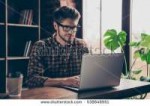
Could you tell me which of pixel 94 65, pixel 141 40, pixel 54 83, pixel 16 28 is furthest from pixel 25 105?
pixel 141 40

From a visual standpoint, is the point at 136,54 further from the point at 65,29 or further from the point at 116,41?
the point at 65,29

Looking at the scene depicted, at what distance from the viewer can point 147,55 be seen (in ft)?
8.47


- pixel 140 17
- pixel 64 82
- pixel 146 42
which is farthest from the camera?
pixel 146 42

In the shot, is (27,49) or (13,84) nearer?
(13,84)

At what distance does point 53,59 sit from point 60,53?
0.09 metres

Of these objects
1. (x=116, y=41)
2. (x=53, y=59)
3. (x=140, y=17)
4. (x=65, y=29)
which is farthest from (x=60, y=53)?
(x=140, y=17)

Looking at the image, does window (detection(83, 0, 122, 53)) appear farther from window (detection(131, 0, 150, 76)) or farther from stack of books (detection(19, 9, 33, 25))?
stack of books (detection(19, 9, 33, 25))

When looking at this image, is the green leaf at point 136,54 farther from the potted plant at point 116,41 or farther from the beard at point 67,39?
the beard at point 67,39

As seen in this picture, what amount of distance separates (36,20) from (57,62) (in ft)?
1.91

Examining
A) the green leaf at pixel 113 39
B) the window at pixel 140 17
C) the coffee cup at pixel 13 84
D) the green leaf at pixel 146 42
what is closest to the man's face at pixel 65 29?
the green leaf at pixel 113 39

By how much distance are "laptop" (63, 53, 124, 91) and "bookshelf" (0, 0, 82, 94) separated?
0.85 metres

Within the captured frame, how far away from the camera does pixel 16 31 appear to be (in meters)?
2.49

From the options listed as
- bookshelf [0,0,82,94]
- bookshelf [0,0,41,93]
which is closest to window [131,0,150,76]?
bookshelf [0,0,82,94]

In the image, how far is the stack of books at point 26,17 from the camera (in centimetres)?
251
